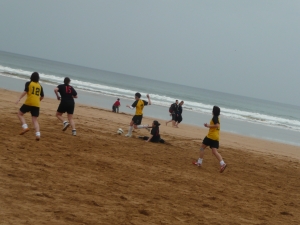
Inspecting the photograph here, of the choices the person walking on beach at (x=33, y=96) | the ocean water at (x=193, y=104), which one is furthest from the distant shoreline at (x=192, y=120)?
the person walking on beach at (x=33, y=96)

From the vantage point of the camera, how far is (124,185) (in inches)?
243

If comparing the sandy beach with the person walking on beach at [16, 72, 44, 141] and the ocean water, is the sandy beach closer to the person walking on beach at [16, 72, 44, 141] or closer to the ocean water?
the person walking on beach at [16, 72, 44, 141]

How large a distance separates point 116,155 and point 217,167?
112 inches

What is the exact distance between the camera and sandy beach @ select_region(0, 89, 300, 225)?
15.6 feet

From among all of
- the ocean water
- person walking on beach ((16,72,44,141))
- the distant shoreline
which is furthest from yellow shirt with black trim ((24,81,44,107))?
the ocean water

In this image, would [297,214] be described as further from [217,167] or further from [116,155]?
[116,155]

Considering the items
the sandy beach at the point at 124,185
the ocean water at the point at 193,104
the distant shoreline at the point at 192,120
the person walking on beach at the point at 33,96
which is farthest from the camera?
the ocean water at the point at 193,104

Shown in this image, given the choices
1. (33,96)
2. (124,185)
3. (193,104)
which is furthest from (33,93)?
(193,104)

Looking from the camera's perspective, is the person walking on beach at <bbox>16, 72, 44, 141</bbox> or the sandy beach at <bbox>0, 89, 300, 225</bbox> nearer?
the sandy beach at <bbox>0, 89, 300, 225</bbox>

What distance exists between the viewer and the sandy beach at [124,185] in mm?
4750

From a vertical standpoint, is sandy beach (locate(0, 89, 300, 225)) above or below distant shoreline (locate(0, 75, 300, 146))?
below

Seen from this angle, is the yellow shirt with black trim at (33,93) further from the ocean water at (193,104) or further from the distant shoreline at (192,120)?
the ocean water at (193,104)

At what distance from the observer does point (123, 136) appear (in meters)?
11.8

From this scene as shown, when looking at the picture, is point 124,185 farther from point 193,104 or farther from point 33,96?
point 193,104
